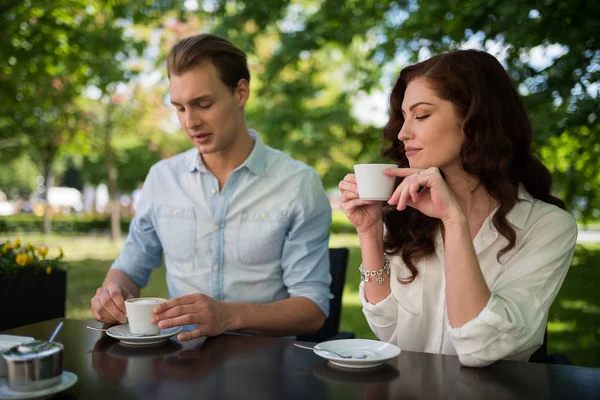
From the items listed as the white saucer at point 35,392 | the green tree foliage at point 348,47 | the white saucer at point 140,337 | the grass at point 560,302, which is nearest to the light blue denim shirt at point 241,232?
the white saucer at point 140,337

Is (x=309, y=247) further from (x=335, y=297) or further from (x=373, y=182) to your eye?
(x=373, y=182)

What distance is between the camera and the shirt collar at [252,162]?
306 centimetres

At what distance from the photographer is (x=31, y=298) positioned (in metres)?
3.18

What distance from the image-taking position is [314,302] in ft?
9.03

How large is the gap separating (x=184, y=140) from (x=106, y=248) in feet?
19.7

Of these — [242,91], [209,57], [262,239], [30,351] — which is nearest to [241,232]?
[262,239]

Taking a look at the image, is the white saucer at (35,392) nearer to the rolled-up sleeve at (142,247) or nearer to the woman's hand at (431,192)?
the woman's hand at (431,192)

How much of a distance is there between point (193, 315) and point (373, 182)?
0.77 meters

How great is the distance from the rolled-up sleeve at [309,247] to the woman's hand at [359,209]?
26.4 inches

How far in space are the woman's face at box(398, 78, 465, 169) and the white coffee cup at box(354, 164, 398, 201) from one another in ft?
0.73

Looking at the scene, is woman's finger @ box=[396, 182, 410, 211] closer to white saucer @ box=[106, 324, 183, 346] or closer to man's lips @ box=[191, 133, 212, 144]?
white saucer @ box=[106, 324, 183, 346]

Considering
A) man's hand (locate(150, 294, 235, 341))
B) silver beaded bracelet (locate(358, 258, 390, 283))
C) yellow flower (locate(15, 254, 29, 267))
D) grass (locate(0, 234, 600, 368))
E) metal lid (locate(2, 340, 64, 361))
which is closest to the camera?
metal lid (locate(2, 340, 64, 361))

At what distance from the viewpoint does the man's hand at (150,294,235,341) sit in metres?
2.02

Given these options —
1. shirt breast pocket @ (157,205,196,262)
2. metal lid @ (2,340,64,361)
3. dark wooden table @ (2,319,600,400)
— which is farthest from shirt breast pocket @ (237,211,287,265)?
metal lid @ (2,340,64,361)
